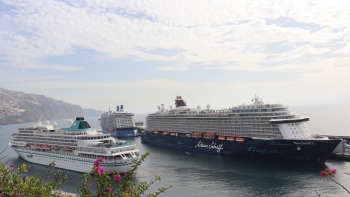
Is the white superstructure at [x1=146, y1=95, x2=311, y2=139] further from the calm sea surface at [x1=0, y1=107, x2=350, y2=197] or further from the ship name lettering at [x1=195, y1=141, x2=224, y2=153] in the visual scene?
the calm sea surface at [x1=0, y1=107, x2=350, y2=197]

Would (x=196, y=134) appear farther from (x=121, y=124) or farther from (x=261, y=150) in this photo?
(x=121, y=124)

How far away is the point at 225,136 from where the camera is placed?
45312 millimetres

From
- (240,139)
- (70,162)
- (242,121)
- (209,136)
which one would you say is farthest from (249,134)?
(70,162)

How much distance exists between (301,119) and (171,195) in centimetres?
2293

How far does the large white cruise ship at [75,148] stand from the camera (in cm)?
3256

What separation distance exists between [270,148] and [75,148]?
2708 centimetres

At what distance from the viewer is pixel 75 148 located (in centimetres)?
3638

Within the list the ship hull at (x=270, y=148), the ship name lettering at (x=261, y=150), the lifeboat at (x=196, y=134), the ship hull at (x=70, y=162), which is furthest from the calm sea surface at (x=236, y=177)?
the lifeboat at (x=196, y=134)

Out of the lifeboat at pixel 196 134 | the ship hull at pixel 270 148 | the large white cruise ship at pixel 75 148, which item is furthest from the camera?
the lifeboat at pixel 196 134

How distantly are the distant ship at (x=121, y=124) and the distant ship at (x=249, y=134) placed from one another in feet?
83.8

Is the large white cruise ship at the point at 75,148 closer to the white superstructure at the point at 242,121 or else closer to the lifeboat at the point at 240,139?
the lifeboat at the point at 240,139

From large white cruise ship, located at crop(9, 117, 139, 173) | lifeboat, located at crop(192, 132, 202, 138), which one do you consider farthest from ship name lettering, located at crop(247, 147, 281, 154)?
large white cruise ship, located at crop(9, 117, 139, 173)

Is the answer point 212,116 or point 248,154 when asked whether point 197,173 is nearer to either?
point 248,154

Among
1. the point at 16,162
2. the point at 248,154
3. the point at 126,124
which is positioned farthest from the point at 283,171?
the point at 126,124
